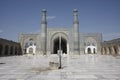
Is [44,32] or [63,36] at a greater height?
[44,32]

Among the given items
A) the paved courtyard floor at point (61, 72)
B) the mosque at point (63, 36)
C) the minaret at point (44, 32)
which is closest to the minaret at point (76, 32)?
the mosque at point (63, 36)

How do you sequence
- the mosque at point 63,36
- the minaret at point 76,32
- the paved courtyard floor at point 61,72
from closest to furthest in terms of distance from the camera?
1. the paved courtyard floor at point 61,72
2. the minaret at point 76,32
3. the mosque at point 63,36

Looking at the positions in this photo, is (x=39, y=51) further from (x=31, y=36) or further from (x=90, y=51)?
(x=90, y=51)

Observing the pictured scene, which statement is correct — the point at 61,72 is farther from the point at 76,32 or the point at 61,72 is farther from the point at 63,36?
the point at 63,36

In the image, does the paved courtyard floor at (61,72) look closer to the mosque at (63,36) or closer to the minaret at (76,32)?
the minaret at (76,32)

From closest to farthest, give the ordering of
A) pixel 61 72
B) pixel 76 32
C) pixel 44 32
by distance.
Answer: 1. pixel 61 72
2. pixel 76 32
3. pixel 44 32

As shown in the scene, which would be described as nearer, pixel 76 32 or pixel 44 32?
pixel 76 32

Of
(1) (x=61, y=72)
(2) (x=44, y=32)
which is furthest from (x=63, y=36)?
(1) (x=61, y=72)

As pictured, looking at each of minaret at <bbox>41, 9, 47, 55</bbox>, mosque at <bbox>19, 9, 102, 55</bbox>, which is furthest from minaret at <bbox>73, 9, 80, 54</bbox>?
minaret at <bbox>41, 9, 47, 55</bbox>

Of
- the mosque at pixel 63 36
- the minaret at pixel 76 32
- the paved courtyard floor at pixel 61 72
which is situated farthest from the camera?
the mosque at pixel 63 36

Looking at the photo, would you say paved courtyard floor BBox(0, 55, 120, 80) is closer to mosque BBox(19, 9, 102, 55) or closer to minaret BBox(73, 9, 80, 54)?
minaret BBox(73, 9, 80, 54)

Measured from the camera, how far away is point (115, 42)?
33719mm

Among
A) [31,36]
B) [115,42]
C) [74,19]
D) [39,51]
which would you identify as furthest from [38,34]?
[115,42]

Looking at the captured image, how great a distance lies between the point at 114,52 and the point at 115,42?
303cm
